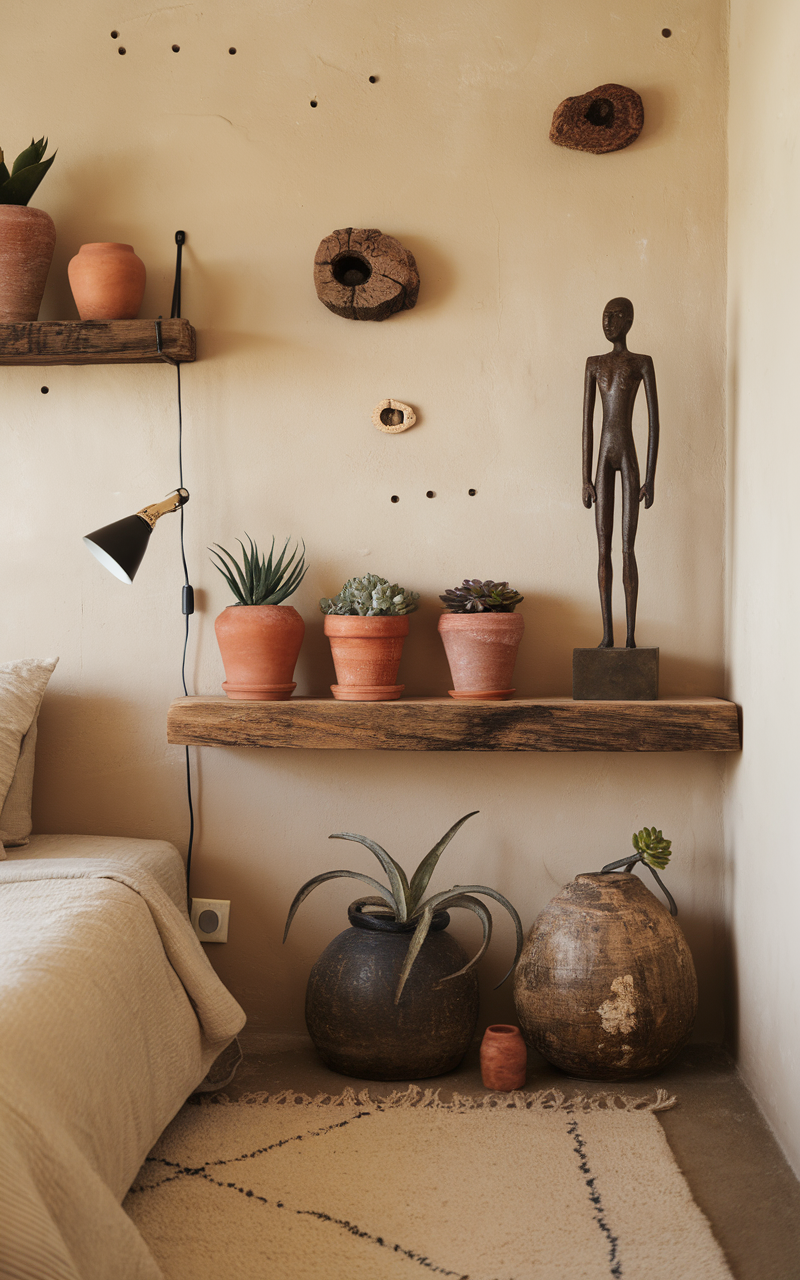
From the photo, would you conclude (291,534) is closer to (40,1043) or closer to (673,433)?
(673,433)

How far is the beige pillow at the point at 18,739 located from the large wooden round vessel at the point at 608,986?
108cm

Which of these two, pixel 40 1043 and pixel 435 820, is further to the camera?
pixel 435 820

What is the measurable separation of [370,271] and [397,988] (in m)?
1.48

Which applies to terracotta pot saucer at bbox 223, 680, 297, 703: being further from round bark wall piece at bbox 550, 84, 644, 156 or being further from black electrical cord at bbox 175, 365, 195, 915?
round bark wall piece at bbox 550, 84, 644, 156

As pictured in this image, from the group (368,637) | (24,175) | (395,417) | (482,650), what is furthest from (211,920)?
(24,175)

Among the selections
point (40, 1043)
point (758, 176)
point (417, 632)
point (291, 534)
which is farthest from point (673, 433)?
point (40, 1043)

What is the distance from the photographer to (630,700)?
1.85 meters

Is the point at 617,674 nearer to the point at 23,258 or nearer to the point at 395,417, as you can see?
the point at 395,417

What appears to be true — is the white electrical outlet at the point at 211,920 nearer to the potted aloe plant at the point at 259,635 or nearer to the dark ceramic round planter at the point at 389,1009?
the dark ceramic round planter at the point at 389,1009

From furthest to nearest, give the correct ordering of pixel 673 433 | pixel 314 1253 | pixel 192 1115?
pixel 673 433, pixel 192 1115, pixel 314 1253

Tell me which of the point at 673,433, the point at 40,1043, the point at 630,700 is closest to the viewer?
the point at 40,1043

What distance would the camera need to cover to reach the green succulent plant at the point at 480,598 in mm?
1894

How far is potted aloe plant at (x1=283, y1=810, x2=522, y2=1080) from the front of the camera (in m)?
1.75

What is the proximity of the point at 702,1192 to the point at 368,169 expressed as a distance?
2.06 metres
